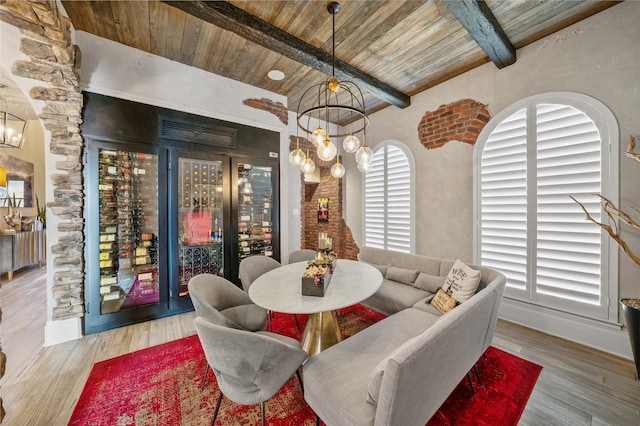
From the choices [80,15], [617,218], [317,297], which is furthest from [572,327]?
[80,15]

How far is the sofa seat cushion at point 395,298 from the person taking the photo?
2.41 metres

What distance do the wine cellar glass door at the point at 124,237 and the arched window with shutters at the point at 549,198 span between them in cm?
400

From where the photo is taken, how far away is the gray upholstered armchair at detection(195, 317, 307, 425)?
1127mm

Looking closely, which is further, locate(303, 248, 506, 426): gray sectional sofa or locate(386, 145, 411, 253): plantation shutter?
locate(386, 145, 411, 253): plantation shutter

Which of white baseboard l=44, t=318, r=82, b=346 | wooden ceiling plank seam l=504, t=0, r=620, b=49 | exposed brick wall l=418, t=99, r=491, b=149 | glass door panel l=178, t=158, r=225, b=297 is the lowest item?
white baseboard l=44, t=318, r=82, b=346

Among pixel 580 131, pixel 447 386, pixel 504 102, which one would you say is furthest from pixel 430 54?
pixel 447 386

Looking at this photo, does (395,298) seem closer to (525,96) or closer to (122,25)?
(525,96)

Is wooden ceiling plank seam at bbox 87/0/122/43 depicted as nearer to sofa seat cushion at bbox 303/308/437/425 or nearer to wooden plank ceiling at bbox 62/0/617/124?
wooden plank ceiling at bbox 62/0/617/124

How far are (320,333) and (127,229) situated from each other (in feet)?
8.35

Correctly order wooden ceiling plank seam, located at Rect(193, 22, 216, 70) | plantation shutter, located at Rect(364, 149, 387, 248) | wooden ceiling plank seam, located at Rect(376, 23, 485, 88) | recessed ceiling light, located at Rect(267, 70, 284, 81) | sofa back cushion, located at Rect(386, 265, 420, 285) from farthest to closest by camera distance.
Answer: plantation shutter, located at Rect(364, 149, 387, 248), recessed ceiling light, located at Rect(267, 70, 284, 81), sofa back cushion, located at Rect(386, 265, 420, 285), wooden ceiling plank seam, located at Rect(376, 23, 485, 88), wooden ceiling plank seam, located at Rect(193, 22, 216, 70)

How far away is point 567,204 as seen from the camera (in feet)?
7.61

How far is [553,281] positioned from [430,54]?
281cm

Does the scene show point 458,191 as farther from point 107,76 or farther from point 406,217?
→ point 107,76

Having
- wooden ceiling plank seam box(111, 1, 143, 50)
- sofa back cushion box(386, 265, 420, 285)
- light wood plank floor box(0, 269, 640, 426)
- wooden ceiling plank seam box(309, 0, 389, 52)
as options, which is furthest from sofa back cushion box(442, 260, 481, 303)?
wooden ceiling plank seam box(111, 1, 143, 50)
